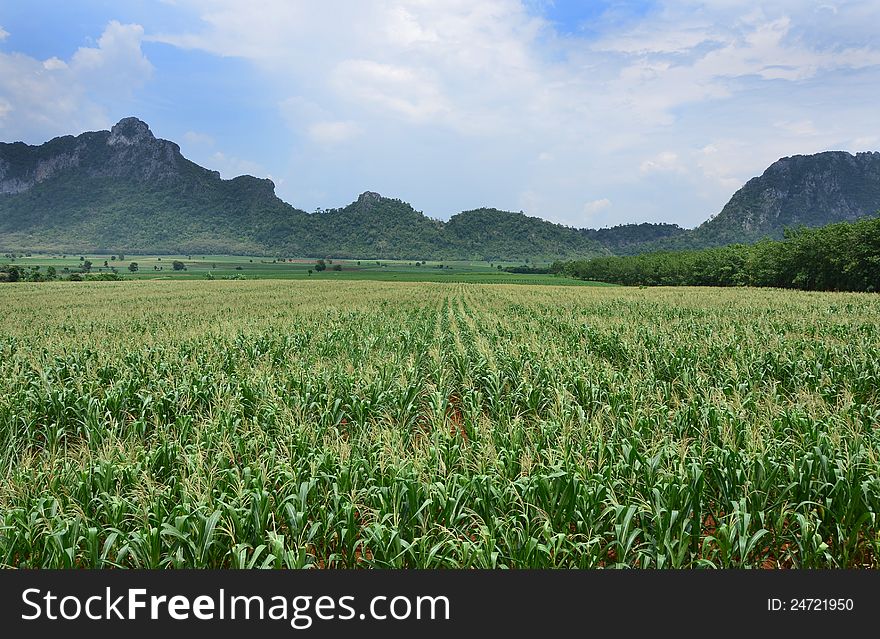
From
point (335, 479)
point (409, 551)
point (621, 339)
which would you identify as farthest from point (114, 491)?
point (621, 339)

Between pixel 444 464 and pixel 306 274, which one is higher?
pixel 306 274

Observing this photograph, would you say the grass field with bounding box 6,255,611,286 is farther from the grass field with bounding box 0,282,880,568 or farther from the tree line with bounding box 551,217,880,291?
the grass field with bounding box 0,282,880,568

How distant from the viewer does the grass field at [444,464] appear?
185 inches

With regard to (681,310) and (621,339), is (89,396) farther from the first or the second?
(681,310)

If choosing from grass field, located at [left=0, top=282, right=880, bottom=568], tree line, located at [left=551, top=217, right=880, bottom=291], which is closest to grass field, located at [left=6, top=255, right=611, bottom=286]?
tree line, located at [left=551, top=217, right=880, bottom=291]

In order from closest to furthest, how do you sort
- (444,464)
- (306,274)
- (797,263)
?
(444,464) → (797,263) → (306,274)

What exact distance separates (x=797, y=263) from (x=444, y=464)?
79988 mm

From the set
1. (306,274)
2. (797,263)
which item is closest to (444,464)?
(797,263)

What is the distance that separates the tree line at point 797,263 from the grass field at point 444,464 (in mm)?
54783

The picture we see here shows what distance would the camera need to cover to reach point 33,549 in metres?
4.69

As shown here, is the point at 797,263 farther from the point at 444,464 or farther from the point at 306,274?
the point at 306,274

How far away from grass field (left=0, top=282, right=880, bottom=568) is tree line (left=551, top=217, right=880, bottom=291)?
5478 cm

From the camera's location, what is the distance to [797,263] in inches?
2685

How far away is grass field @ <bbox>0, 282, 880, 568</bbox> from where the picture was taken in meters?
4.70
